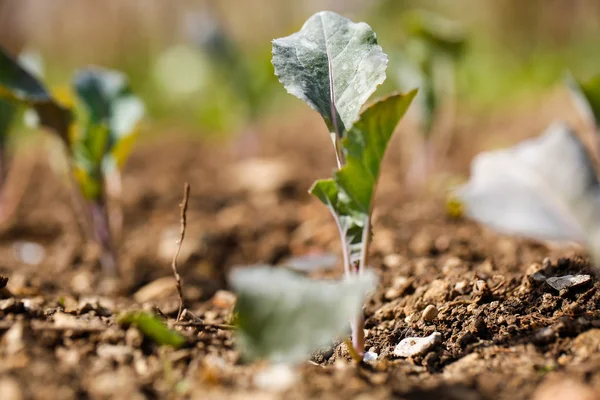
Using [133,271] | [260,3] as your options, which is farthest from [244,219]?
[260,3]

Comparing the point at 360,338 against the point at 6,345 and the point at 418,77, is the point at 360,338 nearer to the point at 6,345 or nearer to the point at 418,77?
the point at 6,345

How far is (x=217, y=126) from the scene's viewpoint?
13.8 feet

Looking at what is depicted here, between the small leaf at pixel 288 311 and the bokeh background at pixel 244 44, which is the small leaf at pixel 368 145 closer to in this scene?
the small leaf at pixel 288 311

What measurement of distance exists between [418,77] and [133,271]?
1286 millimetres

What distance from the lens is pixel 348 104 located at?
1.07 m

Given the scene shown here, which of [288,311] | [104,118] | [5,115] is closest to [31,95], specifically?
[104,118]

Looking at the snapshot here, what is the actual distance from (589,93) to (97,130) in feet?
4.39

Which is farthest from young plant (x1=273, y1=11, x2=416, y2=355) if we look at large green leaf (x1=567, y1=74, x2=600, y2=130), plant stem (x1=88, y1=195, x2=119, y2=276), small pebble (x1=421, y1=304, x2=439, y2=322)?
plant stem (x1=88, y1=195, x2=119, y2=276)

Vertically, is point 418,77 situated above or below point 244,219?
above

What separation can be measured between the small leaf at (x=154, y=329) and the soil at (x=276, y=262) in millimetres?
12

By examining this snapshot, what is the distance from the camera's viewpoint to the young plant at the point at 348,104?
95 centimetres

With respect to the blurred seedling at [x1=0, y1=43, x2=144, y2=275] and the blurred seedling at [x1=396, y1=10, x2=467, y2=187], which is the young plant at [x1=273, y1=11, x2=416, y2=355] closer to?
the blurred seedling at [x1=0, y1=43, x2=144, y2=275]

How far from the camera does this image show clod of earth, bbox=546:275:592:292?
3.65 feet

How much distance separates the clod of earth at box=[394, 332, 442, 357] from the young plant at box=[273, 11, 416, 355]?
0.10m
